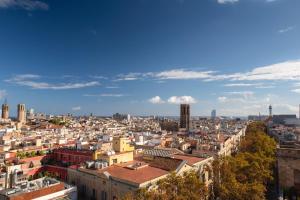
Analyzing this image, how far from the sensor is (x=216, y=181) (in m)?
25.6

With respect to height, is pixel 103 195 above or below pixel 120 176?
below

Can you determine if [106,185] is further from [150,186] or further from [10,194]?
[10,194]

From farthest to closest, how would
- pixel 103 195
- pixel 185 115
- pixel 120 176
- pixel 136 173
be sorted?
pixel 185 115, pixel 136 173, pixel 103 195, pixel 120 176

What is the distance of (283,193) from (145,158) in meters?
17.3

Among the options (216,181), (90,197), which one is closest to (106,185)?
(90,197)

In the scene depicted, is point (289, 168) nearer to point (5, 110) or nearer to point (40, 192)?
point (40, 192)

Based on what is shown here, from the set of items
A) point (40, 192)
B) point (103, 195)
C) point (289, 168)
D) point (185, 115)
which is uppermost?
point (185, 115)

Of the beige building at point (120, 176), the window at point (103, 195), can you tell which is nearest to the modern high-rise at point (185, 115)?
the beige building at point (120, 176)

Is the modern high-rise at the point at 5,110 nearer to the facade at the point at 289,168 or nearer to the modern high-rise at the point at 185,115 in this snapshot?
the modern high-rise at the point at 185,115

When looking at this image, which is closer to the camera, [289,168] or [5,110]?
[289,168]

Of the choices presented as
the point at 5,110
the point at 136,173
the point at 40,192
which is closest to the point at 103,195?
the point at 136,173

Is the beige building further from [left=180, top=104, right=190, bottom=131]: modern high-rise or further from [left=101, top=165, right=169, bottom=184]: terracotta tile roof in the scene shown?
[left=180, top=104, right=190, bottom=131]: modern high-rise

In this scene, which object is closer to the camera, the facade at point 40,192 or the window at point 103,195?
the facade at point 40,192

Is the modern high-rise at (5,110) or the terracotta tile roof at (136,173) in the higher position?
the modern high-rise at (5,110)
